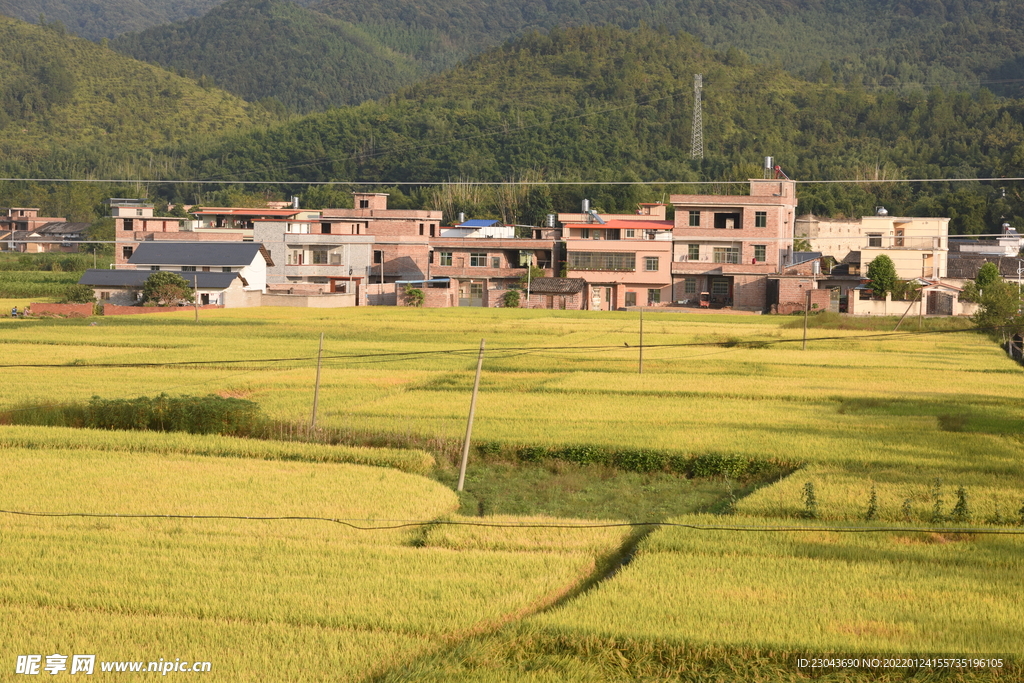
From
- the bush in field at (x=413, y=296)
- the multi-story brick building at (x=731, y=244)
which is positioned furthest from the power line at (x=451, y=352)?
the bush in field at (x=413, y=296)

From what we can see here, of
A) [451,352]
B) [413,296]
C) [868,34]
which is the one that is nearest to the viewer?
[451,352]

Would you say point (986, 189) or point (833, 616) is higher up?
point (986, 189)

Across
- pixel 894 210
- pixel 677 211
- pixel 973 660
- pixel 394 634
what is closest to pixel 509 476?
pixel 394 634

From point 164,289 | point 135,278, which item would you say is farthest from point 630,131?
point 164,289

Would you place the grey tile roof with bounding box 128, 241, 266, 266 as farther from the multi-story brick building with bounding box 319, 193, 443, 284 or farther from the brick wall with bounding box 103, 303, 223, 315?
the multi-story brick building with bounding box 319, 193, 443, 284

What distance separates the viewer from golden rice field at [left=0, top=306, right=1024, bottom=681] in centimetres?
884

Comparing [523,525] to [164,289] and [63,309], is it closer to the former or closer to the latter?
[63,309]

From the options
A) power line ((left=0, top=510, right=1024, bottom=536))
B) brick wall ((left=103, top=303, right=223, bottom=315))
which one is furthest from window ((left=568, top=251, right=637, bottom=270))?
power line ((left=0, top=510, right=1024, bottom=536))

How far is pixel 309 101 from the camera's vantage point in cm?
19562

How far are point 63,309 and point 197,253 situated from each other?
405 inches

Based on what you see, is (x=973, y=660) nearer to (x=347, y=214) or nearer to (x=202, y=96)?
(x=347, y=214)

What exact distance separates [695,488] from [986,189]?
78.8m

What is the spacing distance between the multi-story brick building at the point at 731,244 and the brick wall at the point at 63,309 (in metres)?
26.8

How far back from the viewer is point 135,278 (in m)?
46.8
